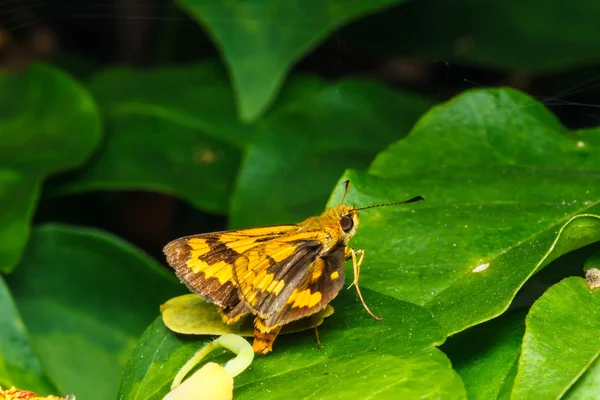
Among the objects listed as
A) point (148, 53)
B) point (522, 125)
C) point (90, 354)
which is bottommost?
point (90, 354)

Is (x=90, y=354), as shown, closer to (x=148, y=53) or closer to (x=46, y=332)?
(x=46, y=332)

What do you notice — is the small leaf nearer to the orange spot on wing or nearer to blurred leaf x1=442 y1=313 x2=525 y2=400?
the orange spot on wing

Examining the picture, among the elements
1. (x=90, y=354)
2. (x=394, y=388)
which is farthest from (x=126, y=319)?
(x=394, y=388)

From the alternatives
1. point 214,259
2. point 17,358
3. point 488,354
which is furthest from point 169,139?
point 488,354

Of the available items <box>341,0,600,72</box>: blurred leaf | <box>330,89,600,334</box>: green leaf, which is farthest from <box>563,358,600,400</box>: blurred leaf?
<box>341,0,600,72</box>: blurred leaf

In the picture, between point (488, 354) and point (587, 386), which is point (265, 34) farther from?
point (587, 386)

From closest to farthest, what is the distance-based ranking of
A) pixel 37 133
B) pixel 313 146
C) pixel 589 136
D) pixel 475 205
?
pixel 475 205, pixel 589 136, pixel 313 146, pixel 37 133
